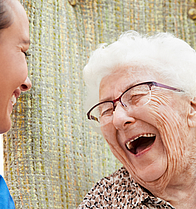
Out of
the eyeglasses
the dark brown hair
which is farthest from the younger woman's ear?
the dark brown hair

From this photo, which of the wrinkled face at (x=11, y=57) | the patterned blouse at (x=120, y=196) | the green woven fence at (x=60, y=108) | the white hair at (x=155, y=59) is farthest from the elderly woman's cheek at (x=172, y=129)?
the green woven fence at (x=60, y=108)

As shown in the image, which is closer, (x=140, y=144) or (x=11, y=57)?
(x=11, y=57)

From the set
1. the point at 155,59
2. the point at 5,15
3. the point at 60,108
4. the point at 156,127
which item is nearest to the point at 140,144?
the point at 156,127

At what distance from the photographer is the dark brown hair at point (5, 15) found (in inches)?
43.8

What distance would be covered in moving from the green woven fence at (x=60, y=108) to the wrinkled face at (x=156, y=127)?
24.6 inches

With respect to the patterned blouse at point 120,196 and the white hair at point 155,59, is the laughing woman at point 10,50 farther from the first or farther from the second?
the patterned blouse at point 120,196

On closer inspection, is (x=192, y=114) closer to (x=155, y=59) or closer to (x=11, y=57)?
(x=155, y=59)

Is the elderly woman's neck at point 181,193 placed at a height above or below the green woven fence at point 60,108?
below

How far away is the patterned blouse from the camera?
1.63 meters

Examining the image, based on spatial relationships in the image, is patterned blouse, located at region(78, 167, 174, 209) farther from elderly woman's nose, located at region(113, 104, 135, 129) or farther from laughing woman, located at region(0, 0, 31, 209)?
laughing woman, located at region(0, 0, 31, 209)

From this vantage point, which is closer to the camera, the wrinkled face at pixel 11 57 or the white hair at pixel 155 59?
the wrinkled face at pixel 11 57

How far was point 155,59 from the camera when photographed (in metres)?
1.60

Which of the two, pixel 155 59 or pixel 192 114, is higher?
pixel 155 59

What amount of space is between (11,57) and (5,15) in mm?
148
